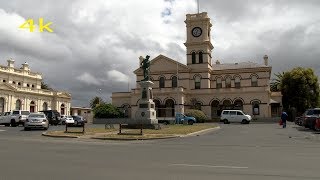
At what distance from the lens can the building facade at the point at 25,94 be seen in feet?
226

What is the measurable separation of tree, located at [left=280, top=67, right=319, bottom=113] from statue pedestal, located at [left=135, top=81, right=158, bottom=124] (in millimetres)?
43318

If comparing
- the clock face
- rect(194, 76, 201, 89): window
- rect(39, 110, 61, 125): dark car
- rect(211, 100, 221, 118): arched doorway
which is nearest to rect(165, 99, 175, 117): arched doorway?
rect(194, 76, 201, 89): window

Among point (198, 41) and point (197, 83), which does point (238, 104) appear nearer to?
point (197, 83)

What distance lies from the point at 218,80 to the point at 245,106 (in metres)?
8.11

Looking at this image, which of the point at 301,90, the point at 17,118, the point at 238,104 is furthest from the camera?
the point at 301,90

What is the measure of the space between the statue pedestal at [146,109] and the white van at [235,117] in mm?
18503

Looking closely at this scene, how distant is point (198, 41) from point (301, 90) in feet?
72.0

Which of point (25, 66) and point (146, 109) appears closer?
point (146, 109)

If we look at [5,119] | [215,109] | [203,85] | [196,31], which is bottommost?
[5,119]

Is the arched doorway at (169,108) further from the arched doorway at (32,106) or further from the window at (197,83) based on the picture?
the arched doorway at (32,106)

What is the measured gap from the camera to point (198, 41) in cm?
6694

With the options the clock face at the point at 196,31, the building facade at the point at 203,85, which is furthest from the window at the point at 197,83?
the clock face at the point at 196,31

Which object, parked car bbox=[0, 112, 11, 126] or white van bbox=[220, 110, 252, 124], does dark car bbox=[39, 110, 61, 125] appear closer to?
parked car bbox=[0, 112, 11, 126]

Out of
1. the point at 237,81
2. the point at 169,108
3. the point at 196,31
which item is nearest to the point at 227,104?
the point at 237,81
